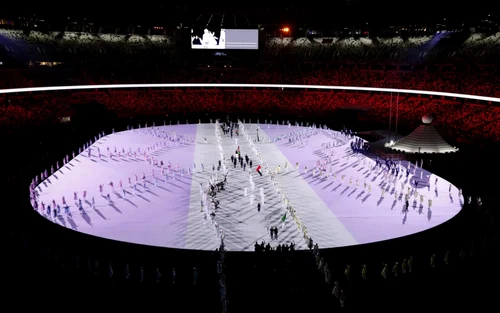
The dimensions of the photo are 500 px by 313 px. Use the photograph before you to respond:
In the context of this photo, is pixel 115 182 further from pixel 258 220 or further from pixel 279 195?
pixel 258 220

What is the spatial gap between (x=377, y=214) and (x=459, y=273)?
335 inches

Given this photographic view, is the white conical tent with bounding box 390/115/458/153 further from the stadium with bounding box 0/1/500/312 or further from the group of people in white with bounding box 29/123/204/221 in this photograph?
the group of people in white with bounding box 29/123/204/221

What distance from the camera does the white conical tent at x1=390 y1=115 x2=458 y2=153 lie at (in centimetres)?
2792

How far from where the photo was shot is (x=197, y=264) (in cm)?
1788

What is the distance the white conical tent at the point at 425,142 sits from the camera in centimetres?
2792

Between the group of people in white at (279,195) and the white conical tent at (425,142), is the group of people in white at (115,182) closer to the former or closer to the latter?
the group of people in white at (279,195)

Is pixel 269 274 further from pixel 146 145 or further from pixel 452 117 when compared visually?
pixel 452 117

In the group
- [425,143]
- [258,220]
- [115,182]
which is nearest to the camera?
[258,220]

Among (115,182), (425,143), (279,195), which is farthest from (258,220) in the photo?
(115,182)

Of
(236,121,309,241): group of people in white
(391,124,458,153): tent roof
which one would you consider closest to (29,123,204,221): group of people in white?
(236,121,309,241): group of people in white

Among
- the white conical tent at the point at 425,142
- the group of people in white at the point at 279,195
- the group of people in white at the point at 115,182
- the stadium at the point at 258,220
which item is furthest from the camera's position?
the white conical tent at the point at 425,142

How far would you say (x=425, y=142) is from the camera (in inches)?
1105

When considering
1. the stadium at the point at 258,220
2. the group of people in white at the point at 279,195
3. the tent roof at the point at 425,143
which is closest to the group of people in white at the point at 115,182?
the stadium at the point at 258,220

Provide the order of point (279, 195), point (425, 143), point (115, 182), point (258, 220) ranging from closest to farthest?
point (258, 220) → point (425, 143) → point (279, 195) → point (115, 182)
